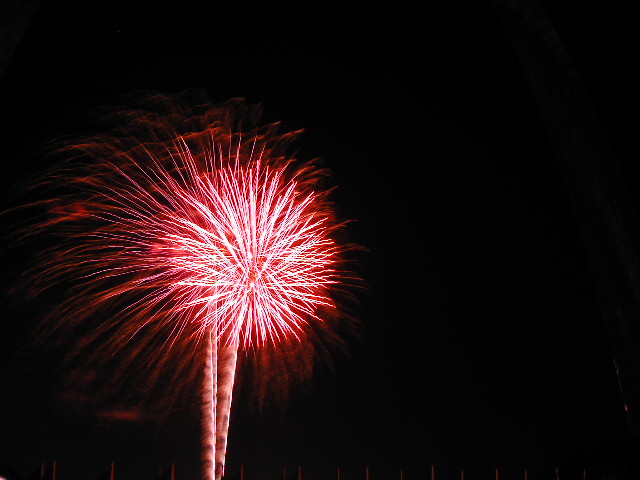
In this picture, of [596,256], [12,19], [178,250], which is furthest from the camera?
[178,250]

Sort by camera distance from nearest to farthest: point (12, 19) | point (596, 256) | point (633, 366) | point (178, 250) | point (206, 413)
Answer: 1. point (12, 19)
2. point (633, 366)
3. point (596, 256)
4. point (178, 250)
5. point (206, 413)

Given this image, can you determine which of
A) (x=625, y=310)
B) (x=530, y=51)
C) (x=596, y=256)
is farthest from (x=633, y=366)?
(x=530, y=51)

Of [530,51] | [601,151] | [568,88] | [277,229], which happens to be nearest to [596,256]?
[601,151]

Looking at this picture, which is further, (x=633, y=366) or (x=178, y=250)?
(x=178, y=250)

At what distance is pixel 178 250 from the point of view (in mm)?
15508

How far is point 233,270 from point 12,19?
11207 millimetres

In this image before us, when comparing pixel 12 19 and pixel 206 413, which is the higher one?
pixel 12 19

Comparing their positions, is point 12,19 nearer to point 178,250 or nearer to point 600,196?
point 600,196

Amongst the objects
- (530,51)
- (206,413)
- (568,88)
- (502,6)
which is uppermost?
(502,6)

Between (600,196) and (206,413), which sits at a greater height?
(600,196)

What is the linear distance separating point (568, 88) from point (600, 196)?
117 centimetres

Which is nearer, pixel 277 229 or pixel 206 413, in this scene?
pixel 277 229

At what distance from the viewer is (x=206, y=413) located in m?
17.1

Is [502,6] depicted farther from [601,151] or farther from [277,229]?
[277,229]
